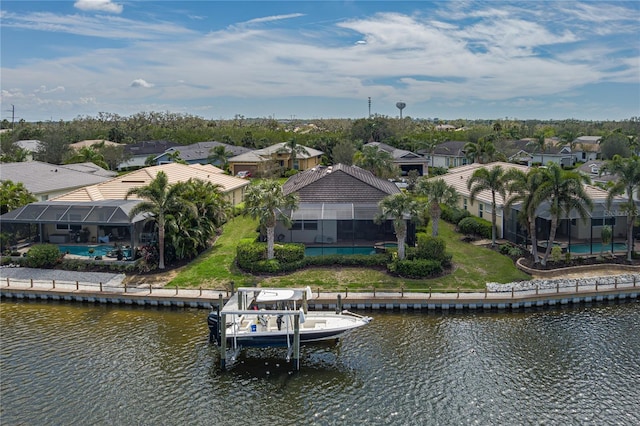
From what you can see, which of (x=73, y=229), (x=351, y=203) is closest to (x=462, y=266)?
(x=351, y=203)

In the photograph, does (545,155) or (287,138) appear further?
(287,138)

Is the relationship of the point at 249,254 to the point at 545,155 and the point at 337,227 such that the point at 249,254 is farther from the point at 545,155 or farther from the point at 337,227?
the point at 545,155

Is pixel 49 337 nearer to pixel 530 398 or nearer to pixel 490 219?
Result: pixel 530 398

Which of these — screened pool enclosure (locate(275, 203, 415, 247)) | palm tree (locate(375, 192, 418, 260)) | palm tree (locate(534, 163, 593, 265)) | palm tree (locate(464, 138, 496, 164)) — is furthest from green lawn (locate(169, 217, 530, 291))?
palm tree (locate(464, 138, 496, 164))

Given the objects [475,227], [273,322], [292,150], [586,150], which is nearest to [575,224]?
[475,227]

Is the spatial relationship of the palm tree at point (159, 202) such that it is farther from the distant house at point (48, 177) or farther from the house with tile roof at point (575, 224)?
the house with tile roof at point (575, 224)
